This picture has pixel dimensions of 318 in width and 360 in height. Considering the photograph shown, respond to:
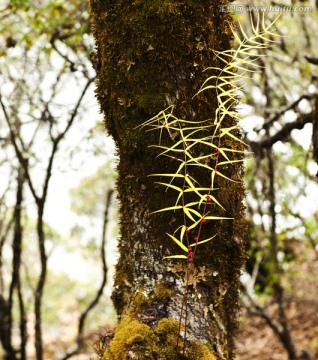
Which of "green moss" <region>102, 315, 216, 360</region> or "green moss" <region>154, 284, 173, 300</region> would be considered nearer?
"green moss" <region>102, 315, 216, 360</region>

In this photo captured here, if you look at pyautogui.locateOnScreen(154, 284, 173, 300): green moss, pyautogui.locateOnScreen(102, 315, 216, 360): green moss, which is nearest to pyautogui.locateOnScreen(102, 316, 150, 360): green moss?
pyautogui.locateOnScreen(102, 315, 216, 360): green moss

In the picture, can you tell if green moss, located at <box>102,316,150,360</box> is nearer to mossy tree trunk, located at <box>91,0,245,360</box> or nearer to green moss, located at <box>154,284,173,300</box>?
mossy tree trunk, located at <box>91,0,245,360</box>

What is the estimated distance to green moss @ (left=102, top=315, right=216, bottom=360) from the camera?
1646mm

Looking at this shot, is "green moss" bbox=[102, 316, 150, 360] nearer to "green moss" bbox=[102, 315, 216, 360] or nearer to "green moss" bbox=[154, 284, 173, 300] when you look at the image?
"green moss" bbox=[102, 315, 216, 360]

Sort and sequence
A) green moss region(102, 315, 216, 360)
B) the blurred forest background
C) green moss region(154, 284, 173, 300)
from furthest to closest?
the blurred forest background
green moss region(154, 284, 173, 300)
green moss region(102, 315, 216, 360)

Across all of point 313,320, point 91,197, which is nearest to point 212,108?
point 313,320

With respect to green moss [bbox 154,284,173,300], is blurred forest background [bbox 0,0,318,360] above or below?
above

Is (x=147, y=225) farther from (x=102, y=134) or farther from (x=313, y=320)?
(x=313, y=320)

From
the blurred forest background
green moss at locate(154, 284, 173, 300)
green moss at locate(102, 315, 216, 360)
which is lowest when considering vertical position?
green moss at locate(102, 315, 216, 360)

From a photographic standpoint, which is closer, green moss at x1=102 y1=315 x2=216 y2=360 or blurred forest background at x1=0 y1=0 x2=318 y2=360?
green moss at x1=102 y1=315 x2=216 y2=360

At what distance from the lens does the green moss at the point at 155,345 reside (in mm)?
1646

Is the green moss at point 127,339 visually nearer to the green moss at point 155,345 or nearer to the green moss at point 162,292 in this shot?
the green moss at point 155,345

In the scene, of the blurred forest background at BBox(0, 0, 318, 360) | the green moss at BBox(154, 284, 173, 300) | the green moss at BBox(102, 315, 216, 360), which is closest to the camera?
the green moss at BBox(102, 315, 216, 360)

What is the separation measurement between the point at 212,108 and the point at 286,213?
11.5 feet
